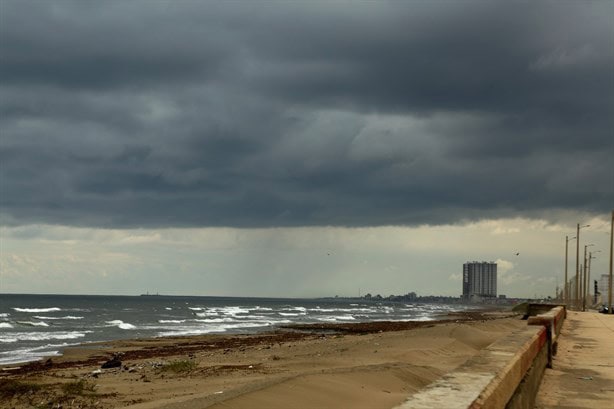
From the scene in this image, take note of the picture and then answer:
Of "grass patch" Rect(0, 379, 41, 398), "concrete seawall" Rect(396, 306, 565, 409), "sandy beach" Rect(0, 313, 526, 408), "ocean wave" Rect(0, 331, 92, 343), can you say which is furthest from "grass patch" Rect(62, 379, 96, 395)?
"ocean wave" Rect(0, 331, 92, 343)

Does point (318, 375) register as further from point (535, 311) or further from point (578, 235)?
point (578, 235)

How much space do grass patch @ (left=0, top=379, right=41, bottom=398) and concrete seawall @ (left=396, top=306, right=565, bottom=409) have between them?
1147 cm

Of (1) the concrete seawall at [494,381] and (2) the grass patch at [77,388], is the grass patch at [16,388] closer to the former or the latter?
(2) the grass patch at [77,388]

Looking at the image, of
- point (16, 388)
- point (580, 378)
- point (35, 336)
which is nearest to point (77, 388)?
point (16, 388)

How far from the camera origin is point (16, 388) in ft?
55.0

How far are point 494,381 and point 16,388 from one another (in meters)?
14.1

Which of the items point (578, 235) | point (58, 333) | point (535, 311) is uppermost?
point (578, 235)

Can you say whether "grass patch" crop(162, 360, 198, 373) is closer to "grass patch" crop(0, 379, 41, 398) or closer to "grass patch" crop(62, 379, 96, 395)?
"grass patch" crop(62, 379, 96, 395)

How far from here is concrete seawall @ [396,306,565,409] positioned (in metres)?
5.08

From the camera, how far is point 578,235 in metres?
73.2

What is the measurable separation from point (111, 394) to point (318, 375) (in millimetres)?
5096

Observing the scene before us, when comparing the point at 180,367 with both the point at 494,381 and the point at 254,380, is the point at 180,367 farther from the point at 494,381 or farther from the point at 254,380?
the point at 494,381

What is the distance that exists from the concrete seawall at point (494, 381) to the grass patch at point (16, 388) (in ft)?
37.6

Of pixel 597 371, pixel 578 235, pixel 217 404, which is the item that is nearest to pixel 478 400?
pixel 217 404
